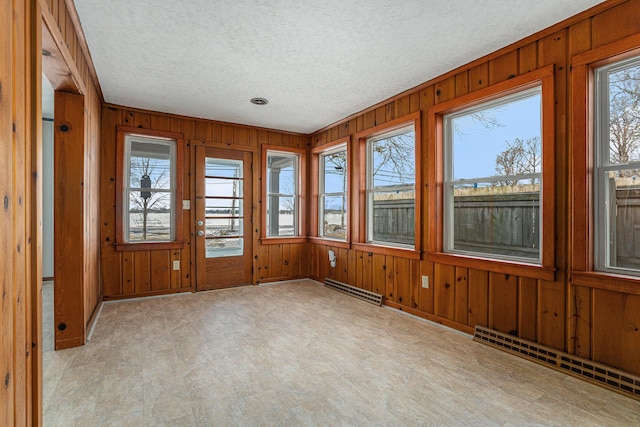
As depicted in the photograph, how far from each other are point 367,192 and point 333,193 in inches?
32.3

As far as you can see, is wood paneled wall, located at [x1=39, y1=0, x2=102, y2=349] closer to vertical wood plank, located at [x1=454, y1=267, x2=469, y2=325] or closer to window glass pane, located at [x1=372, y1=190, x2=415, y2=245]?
window glass pane, located at [x1=372, y1=190, x2=415, y2=245]

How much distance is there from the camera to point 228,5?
86.8 inches

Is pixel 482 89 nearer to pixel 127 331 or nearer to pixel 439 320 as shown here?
pixel 439 320

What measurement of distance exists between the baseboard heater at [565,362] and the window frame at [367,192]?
1.06 meters

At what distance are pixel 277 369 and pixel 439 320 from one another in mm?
1777

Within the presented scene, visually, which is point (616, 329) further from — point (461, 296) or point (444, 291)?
point (444, 291)

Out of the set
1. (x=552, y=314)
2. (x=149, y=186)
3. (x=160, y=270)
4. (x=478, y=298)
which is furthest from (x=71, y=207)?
(x=552, y=314)

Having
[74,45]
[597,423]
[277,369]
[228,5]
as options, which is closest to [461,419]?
[597,423]

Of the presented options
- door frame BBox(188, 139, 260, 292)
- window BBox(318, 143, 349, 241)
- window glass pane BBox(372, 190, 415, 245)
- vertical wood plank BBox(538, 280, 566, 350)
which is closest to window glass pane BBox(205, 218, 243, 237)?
door frame BBox(188, 139, 260, 292)

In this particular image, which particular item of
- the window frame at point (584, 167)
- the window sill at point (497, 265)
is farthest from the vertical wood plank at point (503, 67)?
the window sill at point (497, 265)

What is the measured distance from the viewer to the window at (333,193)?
496 cm

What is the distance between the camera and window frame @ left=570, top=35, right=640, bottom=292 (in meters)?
2.28

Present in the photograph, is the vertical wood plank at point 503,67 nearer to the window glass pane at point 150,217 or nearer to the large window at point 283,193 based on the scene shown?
the large window at point 283,193

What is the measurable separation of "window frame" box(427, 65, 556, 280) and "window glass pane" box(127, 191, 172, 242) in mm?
3535
